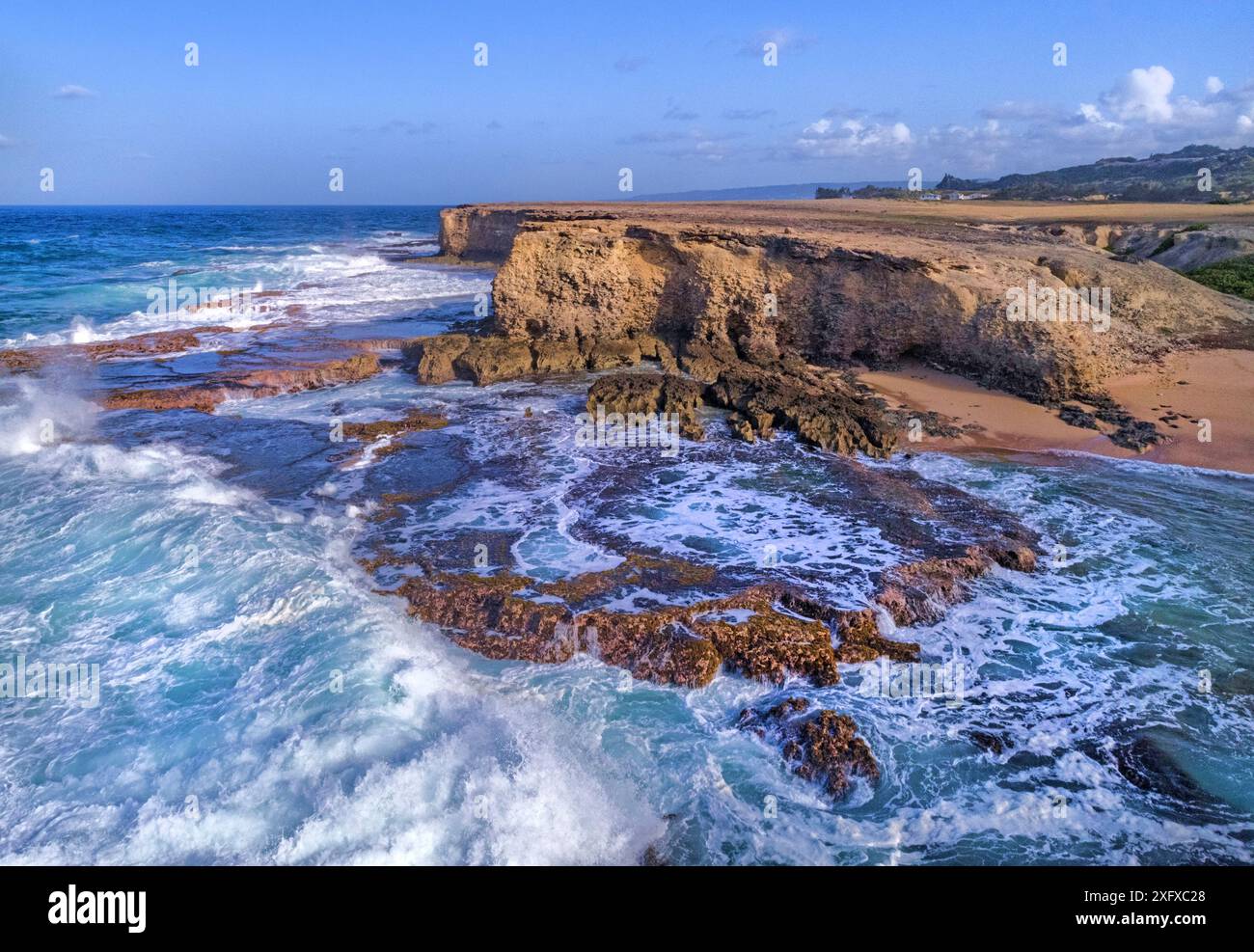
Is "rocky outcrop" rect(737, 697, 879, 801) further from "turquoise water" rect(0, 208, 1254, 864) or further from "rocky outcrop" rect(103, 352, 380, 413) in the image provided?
"rocky outcrop" rect(103, 352, 380, 413)

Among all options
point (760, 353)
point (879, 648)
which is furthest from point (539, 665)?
point (760, 353)

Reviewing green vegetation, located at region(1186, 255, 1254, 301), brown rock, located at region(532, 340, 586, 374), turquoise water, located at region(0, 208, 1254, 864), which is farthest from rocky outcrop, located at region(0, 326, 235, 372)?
green vegetation, located at region(1186, 255, 1254, 301)

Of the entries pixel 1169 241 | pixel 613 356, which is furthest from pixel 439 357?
pixel 1169 241

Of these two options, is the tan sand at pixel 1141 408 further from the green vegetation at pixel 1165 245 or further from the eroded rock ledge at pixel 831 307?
the green vegetation at pixel 1165 245

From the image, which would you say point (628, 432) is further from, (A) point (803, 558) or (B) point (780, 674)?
(B) point (780, 674)

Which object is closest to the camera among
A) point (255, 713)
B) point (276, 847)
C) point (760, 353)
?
point (276, 847)
